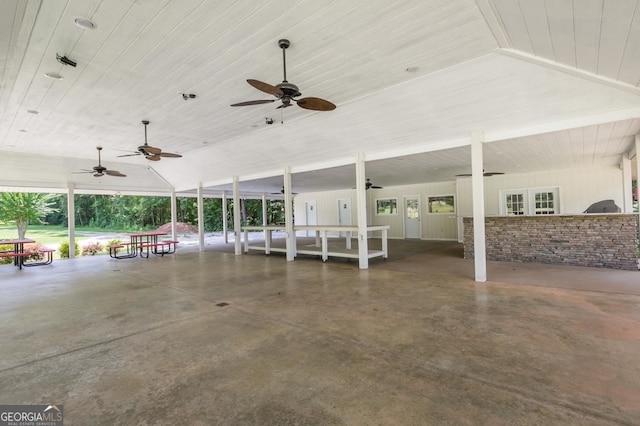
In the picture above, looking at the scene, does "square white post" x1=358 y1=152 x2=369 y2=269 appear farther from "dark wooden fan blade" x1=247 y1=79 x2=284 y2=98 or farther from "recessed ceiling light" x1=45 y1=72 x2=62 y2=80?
"recessed ceiling light" x1=45 y1=72 x2=62 y2=80

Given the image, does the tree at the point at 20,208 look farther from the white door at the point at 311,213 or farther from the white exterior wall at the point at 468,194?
the white exterior wall at the point at 468,194

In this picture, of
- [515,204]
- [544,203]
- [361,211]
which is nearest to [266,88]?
[361,211]

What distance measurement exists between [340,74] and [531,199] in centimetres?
975

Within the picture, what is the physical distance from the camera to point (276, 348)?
116 inches

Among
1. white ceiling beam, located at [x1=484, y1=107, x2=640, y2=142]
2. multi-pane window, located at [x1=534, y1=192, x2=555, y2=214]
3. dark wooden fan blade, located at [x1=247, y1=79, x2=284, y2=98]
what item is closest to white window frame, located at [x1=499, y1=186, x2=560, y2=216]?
multi-pane window, located at [x1=534, y1=192, x2=555, y2=214]

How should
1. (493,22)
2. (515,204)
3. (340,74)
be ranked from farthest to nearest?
(515,204)
(340,74)
(493,22)

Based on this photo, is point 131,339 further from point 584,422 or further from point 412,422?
point 584,422

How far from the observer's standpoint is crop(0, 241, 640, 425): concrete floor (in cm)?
201

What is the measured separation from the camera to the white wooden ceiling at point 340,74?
9.80 ft

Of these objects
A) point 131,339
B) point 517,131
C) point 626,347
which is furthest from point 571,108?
point 131,339

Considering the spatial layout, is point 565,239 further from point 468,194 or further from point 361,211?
point 468,194

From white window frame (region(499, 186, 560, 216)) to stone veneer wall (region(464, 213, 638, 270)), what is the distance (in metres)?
3.80

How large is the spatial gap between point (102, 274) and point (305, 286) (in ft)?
17.8

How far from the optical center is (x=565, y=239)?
6855 mm
